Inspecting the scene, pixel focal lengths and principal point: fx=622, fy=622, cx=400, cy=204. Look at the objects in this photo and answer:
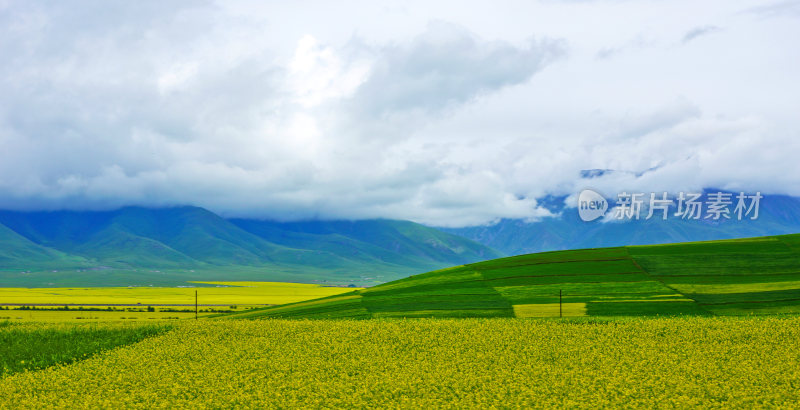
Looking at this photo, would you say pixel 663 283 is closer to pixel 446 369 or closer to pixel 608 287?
pixel 608 287

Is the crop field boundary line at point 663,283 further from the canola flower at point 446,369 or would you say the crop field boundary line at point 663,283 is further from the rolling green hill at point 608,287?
the canola flower at point 446,369

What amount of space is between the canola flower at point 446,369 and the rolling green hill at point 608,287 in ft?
51.8

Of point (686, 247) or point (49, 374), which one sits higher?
point (686, 247)

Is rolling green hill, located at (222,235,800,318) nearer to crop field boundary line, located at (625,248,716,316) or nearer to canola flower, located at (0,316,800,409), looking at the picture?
crop field boundary line, located at (625,248,716,316)

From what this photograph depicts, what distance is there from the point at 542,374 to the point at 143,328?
3723cm

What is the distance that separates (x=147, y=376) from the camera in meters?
35.2

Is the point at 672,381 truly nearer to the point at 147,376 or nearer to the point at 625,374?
the point at 625,374

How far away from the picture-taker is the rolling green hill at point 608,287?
67.9 m

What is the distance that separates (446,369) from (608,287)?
49.8 meters

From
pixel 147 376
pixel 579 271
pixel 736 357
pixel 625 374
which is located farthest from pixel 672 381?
pixel 579 271

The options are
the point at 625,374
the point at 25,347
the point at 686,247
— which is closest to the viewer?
the point at 625,374

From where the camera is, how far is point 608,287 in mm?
79250

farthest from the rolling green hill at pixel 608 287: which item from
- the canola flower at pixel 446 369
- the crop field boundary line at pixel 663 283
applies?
the canola flower at pixel 446 369

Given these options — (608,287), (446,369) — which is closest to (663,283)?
(608,287)
